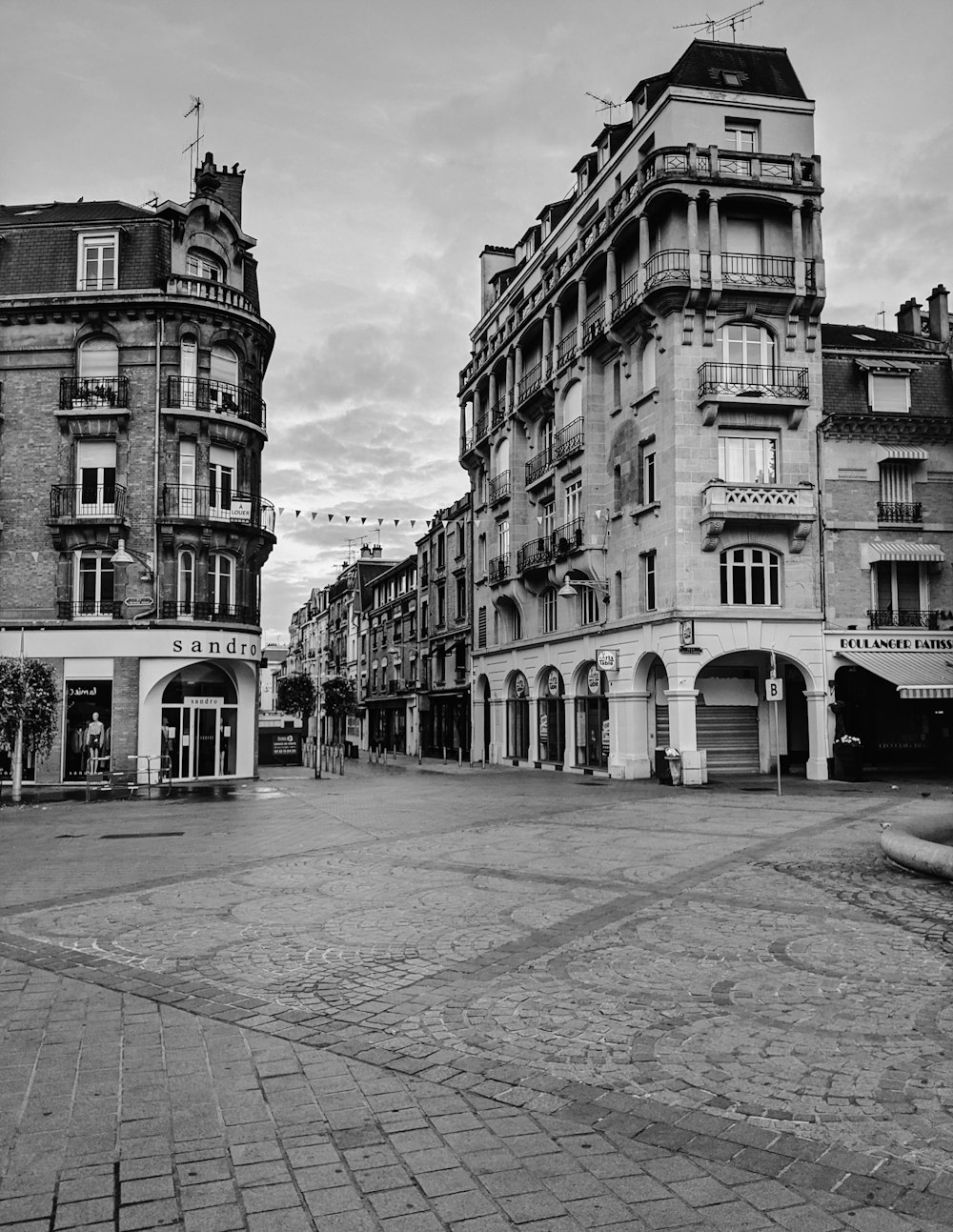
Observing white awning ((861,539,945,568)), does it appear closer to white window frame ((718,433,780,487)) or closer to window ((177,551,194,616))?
white window frame ((718,433,780,487))

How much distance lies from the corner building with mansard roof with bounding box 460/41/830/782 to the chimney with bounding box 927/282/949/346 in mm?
7661

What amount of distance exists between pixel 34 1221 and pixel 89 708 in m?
32.0

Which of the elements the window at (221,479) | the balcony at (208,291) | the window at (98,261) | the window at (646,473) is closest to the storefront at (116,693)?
the window at (221,479)

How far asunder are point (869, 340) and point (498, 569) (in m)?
18.1

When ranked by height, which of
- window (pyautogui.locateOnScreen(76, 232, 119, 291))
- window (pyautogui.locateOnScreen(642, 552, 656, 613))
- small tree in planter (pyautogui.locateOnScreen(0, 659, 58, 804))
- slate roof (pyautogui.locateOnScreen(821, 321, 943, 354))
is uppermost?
window (pyautogui.locateOnScreen(76, 232, 119, 291))

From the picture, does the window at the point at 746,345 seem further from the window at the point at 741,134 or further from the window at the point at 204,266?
the window at the point at 204,266

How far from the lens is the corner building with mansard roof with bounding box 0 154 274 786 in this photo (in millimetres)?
33656

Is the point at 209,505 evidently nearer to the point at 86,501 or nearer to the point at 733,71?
the point at 86,501

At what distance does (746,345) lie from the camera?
1270 inches

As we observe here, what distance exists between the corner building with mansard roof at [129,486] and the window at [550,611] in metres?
12.5

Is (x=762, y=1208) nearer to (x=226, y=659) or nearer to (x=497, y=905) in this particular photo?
(x=497, y=905)

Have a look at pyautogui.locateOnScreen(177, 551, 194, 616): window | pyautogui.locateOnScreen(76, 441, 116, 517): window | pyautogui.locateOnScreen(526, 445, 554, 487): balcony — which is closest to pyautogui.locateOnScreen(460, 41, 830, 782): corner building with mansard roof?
pyautogui.locateOnScreen(526, 445, 554, 487): balcony

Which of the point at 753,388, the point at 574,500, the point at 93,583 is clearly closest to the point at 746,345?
the point at 753,388

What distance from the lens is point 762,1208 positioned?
3967mm
